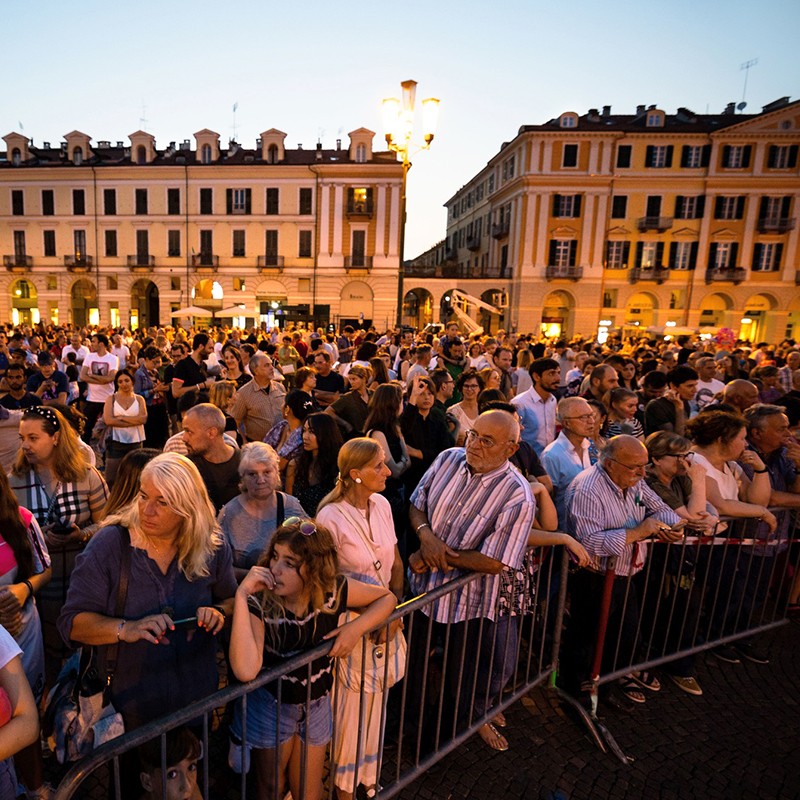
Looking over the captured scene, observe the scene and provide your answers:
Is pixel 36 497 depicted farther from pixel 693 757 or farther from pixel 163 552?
pixel 693 757

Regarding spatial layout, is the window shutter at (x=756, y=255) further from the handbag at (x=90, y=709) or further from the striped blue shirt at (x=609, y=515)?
the handbag at (x=90, y=709)

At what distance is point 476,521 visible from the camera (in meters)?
2.84

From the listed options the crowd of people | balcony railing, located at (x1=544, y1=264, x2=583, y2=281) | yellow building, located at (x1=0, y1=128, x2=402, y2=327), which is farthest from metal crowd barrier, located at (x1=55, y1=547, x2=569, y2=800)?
balcony railing, located at (x1=544, y1=264, x2=583, y2=281)

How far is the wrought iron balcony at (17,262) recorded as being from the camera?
38000 millimetres

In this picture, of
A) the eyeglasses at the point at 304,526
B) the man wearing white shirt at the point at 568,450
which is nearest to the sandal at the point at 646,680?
the man wearing white shirt at the point at 568,450

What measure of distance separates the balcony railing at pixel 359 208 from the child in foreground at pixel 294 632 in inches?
1381

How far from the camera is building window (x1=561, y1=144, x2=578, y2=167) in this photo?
113ft

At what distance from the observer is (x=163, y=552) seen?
224cm

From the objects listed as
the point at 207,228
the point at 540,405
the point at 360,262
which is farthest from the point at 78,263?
the point at 540,405

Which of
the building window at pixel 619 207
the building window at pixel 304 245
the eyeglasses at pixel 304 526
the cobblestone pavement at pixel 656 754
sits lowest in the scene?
the cobblestone pavement at pixel 656 754

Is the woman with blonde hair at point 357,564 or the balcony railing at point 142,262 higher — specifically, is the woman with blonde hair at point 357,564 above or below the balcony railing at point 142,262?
below

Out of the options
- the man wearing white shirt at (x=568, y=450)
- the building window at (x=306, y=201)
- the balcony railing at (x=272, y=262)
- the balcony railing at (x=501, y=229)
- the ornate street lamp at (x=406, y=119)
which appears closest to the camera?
the man wearing white shirt at (x=568, y=450)

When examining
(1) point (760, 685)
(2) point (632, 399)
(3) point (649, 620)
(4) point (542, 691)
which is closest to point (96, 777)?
(4) point (542, 691)

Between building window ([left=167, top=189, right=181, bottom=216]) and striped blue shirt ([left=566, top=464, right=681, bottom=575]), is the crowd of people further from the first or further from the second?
building window ([left=167, top=189, right=181, bottom=216])
